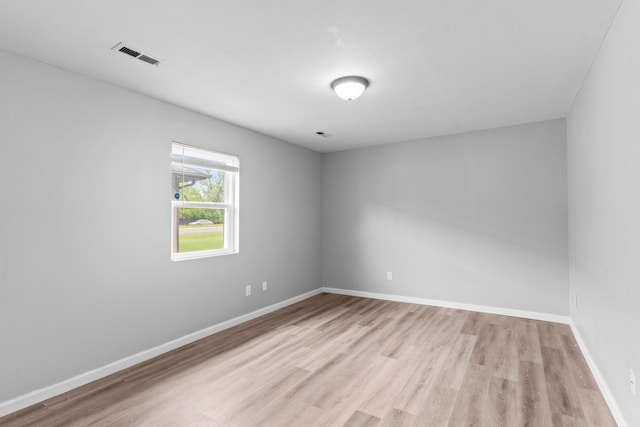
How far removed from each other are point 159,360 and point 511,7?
380 centimetres

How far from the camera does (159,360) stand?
301 cm

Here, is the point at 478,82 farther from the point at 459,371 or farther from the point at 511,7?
the point at 459,371

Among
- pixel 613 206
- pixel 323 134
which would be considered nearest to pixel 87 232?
pixel 323 134

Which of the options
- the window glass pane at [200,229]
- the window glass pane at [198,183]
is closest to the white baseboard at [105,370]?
the window glass pane at [200,229]

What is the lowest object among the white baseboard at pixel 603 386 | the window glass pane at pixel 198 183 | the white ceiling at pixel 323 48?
the white baseboard at pixel 603 386

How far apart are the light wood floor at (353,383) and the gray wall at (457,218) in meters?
0.72

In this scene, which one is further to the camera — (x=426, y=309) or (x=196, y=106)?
(x=426, y=309)

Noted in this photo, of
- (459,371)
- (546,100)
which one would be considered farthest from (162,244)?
(546,100)

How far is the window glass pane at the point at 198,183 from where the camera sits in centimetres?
343

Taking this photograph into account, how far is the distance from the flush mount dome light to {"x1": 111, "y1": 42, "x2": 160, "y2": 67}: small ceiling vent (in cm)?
143

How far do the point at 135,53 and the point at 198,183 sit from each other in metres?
1.58

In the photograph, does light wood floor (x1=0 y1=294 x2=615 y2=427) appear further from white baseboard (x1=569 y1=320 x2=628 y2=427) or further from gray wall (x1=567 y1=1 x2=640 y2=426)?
gray wall (x1=567 y1=1 x2=640 y2=426)

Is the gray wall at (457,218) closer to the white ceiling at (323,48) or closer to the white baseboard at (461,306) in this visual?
the white baseboard at (461,306)

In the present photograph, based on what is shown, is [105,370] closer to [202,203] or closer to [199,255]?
[199,255]
